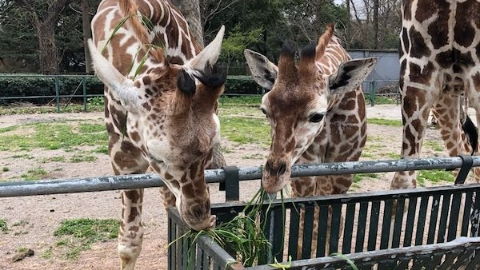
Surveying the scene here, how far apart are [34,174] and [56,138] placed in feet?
10.1

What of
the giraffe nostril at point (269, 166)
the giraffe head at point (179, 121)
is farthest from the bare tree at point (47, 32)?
the giraffe nostril at point (269, 166)

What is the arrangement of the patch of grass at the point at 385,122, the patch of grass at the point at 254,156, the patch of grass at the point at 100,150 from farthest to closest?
the patch of grass at the point at 385,122 < the patch of grass at the point at 100,150 < the patch of grass at the point at 254,156

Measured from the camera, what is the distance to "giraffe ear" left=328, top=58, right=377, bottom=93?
282 centimetres

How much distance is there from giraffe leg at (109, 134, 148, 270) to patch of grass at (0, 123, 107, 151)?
5904 millimetres

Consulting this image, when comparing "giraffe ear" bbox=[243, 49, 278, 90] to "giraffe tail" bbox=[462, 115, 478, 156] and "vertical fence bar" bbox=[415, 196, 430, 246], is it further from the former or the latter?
"giraffe tail" bbox=[462, 115, 478, 156]

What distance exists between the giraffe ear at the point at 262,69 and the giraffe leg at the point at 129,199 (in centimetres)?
86

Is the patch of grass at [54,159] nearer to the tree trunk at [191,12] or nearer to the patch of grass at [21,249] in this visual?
the tree trunk at [191,12]

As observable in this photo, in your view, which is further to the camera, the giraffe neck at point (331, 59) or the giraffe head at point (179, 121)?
the giraffe neck at point (331, 59)

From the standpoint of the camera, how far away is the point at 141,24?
9.37ft

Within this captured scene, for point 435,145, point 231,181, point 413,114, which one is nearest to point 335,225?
point 231,181

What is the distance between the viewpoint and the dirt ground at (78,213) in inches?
158

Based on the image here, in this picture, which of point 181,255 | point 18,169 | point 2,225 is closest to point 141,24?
point 181,255

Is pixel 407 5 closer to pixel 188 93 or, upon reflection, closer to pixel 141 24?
pixel 141 24

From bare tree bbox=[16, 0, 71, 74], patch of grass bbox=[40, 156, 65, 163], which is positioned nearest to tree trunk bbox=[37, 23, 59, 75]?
bare tree bbox=[16, 0, 71, 74]
